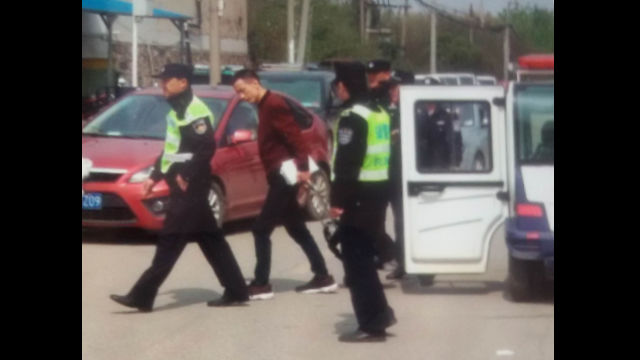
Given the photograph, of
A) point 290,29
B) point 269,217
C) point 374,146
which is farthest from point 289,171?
point 290,29

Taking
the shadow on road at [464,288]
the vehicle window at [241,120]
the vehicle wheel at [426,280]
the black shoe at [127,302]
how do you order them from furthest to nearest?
the vehicle window at [241,120], the vehicle wheel at [426,280], the shadow on road at [464,288], the black shoe at [127,302]

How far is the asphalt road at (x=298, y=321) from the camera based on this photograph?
968 cm

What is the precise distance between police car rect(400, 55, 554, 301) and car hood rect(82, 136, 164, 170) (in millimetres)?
4083

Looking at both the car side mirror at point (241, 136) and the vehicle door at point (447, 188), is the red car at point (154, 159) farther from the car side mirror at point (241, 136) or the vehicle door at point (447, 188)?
the vehicle door at point (447, 188)

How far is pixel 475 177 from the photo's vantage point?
11508 mm

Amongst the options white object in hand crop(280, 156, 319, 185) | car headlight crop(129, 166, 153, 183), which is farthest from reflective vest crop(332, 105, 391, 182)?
car headlight crop(129, 166, 153, 183)

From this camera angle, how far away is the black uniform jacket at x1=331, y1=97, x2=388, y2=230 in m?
9.90

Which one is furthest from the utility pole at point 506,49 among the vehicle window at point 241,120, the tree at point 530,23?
the vehicle window at point 241,120

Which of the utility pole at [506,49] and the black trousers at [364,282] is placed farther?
the black trousers at [364,282]

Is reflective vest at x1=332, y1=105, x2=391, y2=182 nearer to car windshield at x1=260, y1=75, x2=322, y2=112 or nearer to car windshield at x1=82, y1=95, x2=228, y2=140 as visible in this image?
car windshield at x1=82, y1=95, x2=228, y2=140
